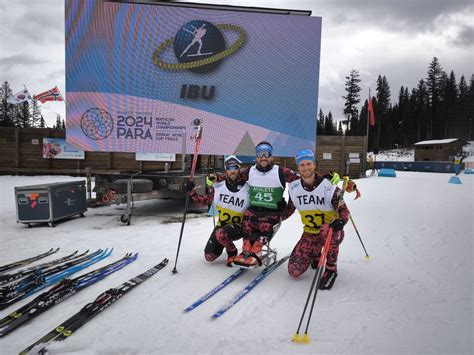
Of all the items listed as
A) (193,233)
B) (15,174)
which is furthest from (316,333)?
(15,174)

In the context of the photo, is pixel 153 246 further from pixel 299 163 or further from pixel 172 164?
pixel 172 164

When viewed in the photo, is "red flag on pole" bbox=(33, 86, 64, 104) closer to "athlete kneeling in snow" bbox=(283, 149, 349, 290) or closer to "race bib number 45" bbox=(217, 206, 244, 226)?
"race bib number 45" bbox=(217, 206, 244, 226)

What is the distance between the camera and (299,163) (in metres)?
3.49

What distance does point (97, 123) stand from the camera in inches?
337

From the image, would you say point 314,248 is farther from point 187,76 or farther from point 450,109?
point 450,109

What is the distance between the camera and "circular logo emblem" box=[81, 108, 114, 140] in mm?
8539

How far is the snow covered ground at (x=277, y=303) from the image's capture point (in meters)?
2.17

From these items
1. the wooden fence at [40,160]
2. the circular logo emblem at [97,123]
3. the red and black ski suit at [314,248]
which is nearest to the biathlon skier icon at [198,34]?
the circular logo emblem at [97,123]

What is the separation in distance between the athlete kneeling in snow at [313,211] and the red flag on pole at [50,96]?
16.5 m

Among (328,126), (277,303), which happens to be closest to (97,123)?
(277,303)

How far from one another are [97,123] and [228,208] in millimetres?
6202

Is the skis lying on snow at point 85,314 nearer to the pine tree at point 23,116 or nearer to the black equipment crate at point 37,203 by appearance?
the black equipment crate at point 37,203

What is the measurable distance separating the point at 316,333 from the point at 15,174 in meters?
18.2

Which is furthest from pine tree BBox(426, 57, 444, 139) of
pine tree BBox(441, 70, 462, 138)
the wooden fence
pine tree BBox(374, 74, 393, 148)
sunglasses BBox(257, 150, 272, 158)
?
sunglasses BBox(257, 150, 272, 158)
